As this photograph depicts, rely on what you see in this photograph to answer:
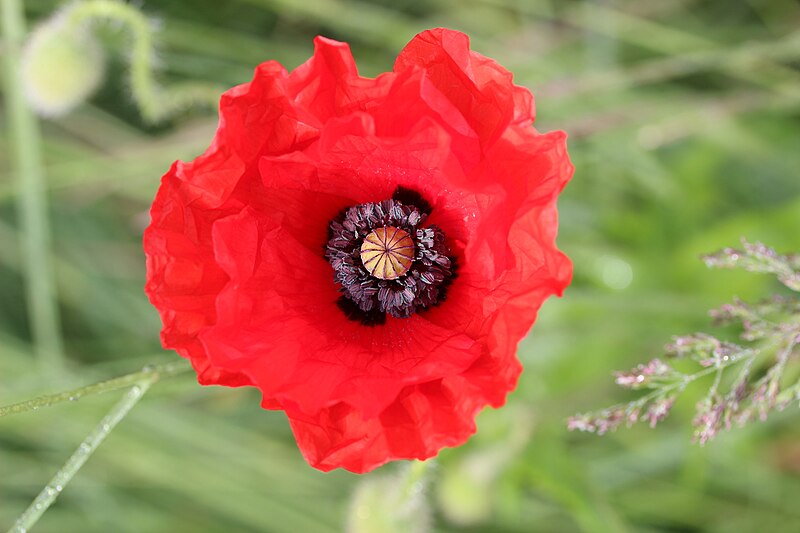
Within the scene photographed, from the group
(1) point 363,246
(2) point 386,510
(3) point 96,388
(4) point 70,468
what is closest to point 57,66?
(1) point 363,246

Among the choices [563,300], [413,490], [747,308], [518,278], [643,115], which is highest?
[643,115]

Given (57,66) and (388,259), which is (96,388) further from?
(57,66)

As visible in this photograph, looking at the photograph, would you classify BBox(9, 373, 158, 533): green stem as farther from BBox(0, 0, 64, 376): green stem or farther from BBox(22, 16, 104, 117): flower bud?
BBox(22, 16, 104, 117): flower bud

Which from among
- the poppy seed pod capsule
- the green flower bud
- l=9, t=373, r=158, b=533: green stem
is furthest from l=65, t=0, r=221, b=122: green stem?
the green flower bud

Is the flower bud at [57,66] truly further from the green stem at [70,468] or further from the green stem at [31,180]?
the green stem at [70,468]

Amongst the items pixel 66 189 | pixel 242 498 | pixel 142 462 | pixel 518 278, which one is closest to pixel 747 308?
pixel 518 278

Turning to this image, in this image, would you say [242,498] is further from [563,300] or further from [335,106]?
[335,106]
